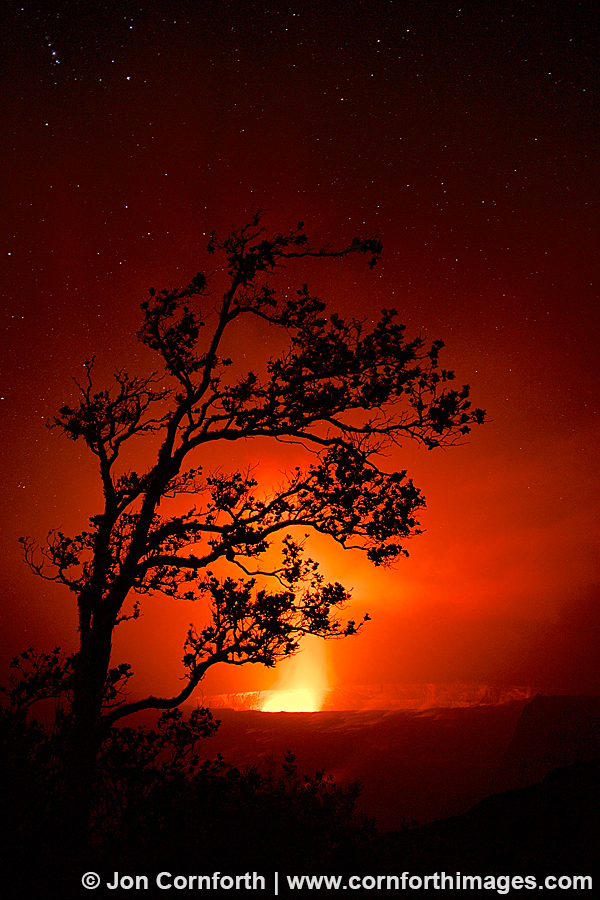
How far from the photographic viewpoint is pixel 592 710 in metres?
92.2

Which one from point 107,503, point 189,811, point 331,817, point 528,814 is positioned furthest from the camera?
point 107,503

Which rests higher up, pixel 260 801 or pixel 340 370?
pixel 340 370

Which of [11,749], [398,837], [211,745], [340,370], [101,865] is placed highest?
[340,370]

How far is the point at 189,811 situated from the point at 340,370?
833cm

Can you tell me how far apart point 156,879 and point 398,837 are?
5.40m

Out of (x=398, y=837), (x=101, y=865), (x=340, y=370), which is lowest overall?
(x=398, y=837)

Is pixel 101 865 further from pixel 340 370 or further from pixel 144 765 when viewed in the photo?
pixel 340 370

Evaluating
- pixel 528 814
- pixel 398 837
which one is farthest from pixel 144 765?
pixel 528 814

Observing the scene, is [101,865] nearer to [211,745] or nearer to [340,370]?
[340,370]

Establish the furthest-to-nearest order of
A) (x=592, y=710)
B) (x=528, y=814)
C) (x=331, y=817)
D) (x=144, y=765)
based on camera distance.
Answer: (x=592, y=710), (x=331, y=817), (x=528, y=814), (x=144, y=765)

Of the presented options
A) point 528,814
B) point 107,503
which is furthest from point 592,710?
point 107,503

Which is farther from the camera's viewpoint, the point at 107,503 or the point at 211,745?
the point at 211,745

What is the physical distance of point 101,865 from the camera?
5609mm

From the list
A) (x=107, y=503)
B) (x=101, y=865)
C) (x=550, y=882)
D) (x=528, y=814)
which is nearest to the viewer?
(x=101, y=865)
